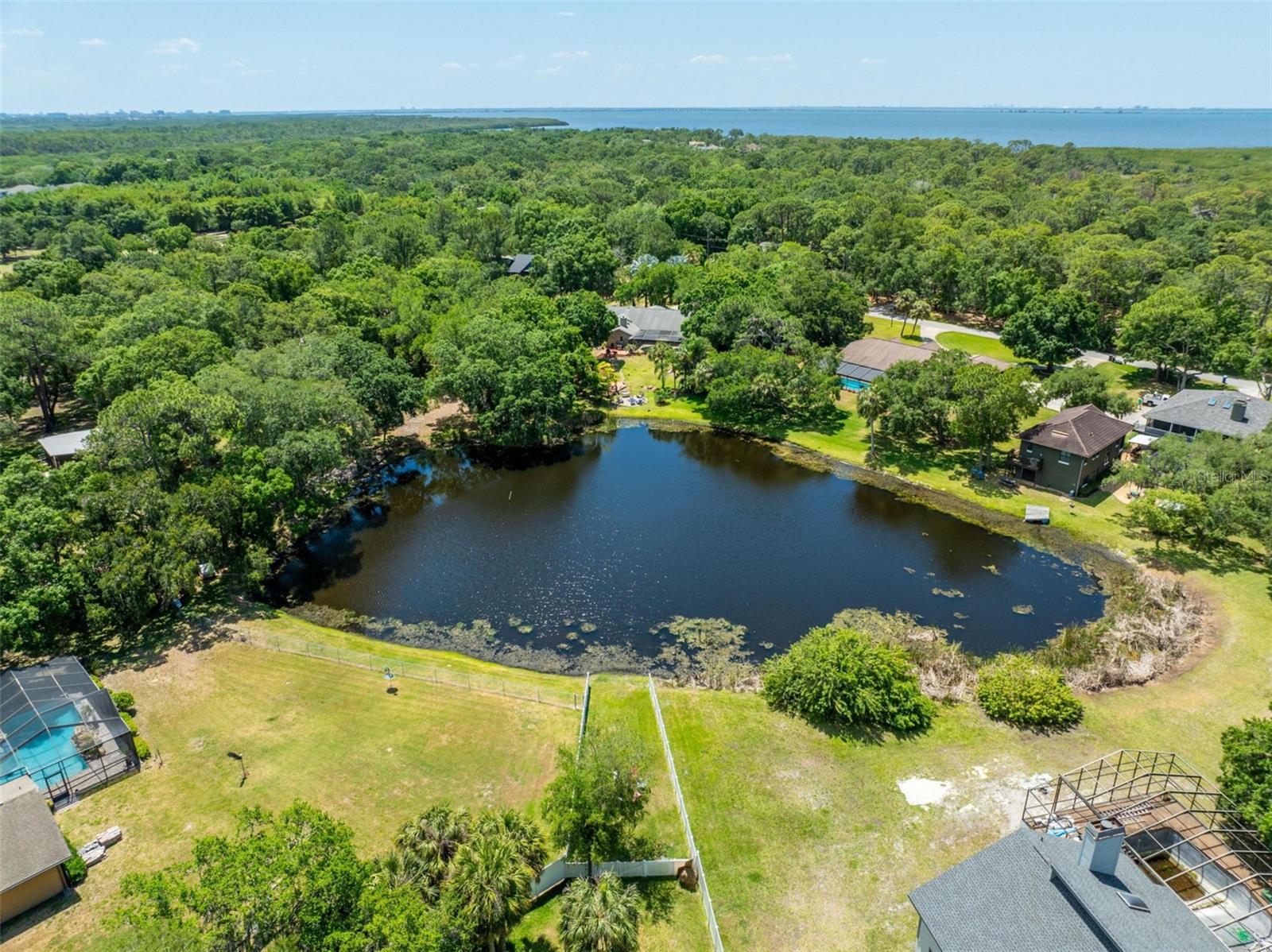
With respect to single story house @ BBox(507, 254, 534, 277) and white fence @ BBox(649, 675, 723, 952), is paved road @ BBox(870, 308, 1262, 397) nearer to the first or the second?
single story house @ BBox(507, 254, 534, 277)

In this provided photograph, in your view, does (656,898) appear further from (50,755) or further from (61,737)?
(61,737)

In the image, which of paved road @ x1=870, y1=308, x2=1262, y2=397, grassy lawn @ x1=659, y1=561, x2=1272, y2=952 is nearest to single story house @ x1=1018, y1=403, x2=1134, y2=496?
grassy lawn @ x1=659, y1=561, x2=1272, y2=952

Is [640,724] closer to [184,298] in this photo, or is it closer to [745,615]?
[745,615]

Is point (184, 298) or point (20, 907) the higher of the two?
point (184, 298)

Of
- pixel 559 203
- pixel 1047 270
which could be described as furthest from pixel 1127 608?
pixel 559 203

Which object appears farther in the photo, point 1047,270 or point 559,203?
point 559,203

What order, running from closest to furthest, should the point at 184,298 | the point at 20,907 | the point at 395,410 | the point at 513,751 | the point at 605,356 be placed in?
the point at 20,907, the point at 513,751, the point at 395,410, the point at 184,298, the point at 605,356

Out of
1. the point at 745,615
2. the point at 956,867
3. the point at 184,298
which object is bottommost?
the point at 745,615

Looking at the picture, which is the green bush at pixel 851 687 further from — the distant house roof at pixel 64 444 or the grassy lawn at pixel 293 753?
the distant house roof at pixel 64 444
